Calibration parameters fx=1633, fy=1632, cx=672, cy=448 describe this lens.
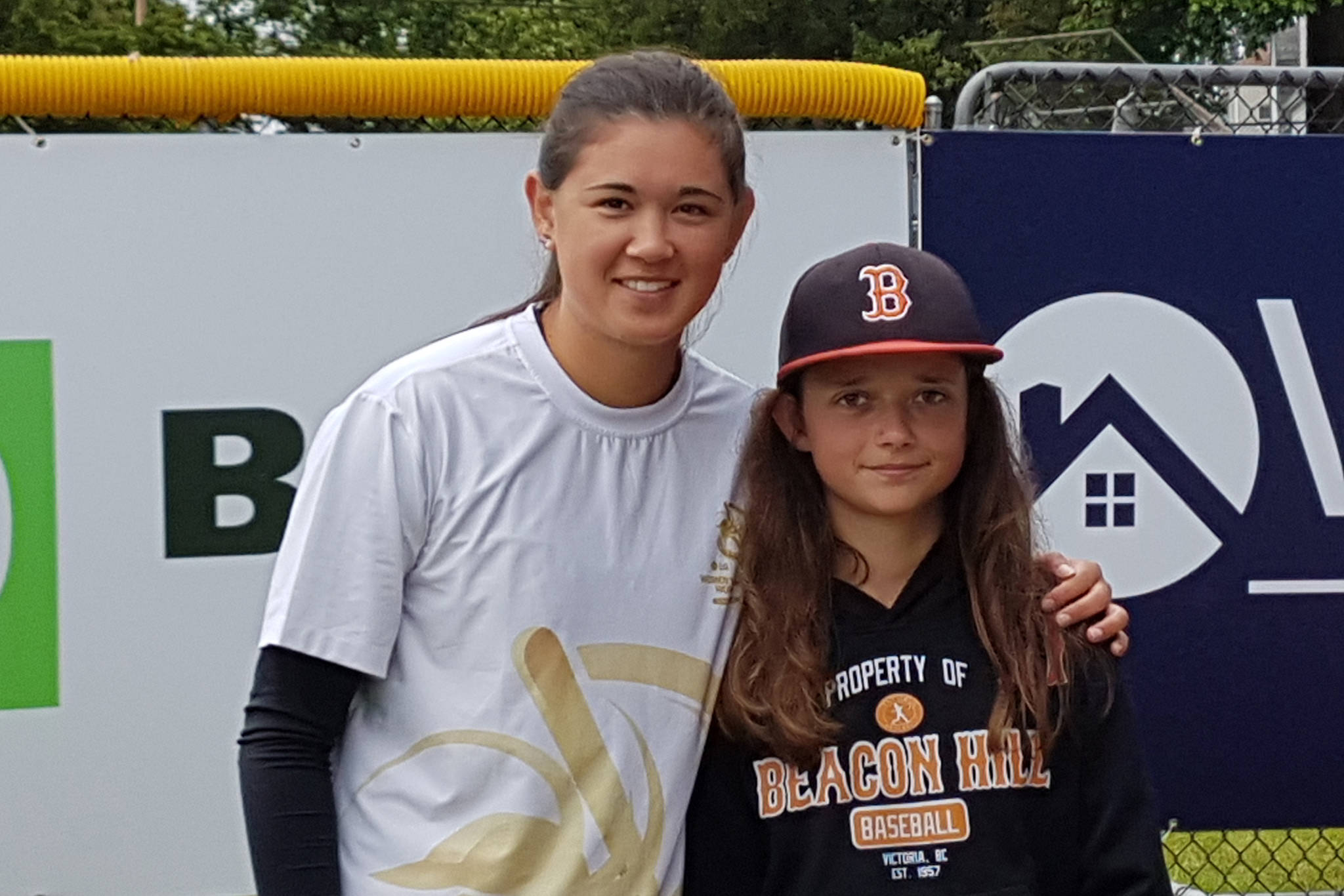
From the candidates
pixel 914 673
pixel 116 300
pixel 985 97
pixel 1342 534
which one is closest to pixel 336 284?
pixel 116 300

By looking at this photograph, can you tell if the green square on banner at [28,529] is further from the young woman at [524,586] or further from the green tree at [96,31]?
the green tree at [96,31]

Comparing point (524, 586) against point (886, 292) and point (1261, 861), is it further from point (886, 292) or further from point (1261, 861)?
point (1261, 861)

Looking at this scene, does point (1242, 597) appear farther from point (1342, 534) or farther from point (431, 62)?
point (431, 62)

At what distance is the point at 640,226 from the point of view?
1.86 metres

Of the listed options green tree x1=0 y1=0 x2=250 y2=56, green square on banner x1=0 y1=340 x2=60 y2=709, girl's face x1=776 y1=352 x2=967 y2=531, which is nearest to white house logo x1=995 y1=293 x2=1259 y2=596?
girl's face x1=776 y1=352 x2=967 y2=531

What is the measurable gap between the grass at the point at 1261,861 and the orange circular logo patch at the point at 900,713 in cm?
313

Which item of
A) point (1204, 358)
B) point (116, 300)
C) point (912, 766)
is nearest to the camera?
point (912, 766)

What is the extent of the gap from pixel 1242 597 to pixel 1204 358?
546mm

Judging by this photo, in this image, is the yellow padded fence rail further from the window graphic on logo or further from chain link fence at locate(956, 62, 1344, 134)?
the window graphic on logo

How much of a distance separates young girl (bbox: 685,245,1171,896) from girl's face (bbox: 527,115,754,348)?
9.2 inches

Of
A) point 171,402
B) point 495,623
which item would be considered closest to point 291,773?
point 495,623

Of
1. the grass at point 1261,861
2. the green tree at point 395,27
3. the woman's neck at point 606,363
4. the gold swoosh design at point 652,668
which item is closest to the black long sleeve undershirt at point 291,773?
the gold swoosh design at point 652,668

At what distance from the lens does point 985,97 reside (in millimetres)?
3820

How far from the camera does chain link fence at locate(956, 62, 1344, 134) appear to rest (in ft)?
12.3
